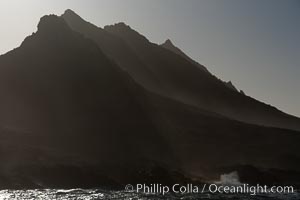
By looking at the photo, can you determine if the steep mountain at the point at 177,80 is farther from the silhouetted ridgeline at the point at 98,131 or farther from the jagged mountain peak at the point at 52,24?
the jagged mountain peak at the point at 52,24

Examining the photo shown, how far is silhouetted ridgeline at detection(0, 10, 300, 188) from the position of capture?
7631 cm

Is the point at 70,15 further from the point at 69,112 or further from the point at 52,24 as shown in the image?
the point at 69,112

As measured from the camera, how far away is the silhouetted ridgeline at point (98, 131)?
76312 mm

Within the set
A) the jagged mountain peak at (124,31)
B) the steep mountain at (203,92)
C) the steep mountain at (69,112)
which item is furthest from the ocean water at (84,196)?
the jagged mountain peak at (124,31)

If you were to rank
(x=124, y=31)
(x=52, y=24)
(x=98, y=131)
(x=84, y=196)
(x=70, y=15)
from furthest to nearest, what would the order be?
(x=124, y=31)
(x=70, y=15)
(x=52, y=24)
(x=98, y=131)
(x=84, y=196)

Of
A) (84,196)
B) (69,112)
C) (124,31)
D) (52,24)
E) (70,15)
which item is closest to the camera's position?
(84,196)

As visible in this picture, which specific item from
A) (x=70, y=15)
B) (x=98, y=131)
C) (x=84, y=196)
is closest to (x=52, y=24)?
(x=98, y=131)

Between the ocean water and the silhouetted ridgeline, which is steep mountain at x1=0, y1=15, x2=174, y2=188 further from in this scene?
the ocean water

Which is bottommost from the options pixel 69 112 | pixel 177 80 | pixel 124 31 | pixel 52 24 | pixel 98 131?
pixel 98 131

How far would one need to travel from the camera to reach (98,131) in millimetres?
103000

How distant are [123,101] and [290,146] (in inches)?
1761

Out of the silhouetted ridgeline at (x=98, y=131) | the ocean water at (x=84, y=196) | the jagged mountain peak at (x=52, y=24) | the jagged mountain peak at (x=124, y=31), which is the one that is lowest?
the ocean water at (x=84, y=196)

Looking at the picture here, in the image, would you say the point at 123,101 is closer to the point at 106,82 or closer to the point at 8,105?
the point at 106,82

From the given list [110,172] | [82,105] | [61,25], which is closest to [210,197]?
[110,172]
